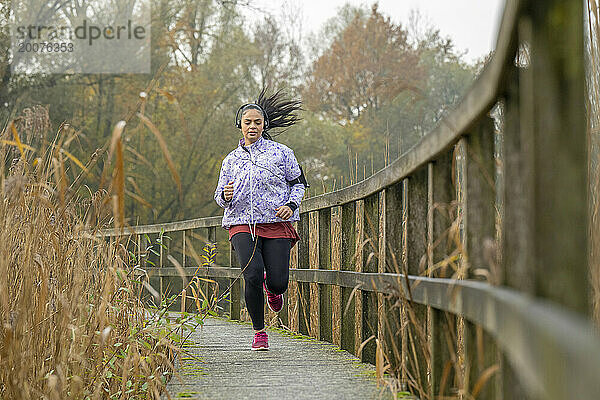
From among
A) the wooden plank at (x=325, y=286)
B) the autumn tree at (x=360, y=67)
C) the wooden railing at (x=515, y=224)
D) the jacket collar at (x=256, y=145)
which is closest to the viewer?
the wooden railing at (x=515, y=224)

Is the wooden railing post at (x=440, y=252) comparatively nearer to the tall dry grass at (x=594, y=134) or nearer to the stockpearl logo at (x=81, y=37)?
the tall dry grass at (x=594, y=134)

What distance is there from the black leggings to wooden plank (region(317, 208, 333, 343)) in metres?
0.48

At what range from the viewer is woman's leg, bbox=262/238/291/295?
235 inches

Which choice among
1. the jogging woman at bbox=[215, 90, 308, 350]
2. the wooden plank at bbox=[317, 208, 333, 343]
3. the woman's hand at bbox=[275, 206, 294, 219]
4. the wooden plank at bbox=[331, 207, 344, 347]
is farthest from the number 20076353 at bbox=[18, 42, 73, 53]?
the woman's hand at bbox=[275, 206, 294, 219]

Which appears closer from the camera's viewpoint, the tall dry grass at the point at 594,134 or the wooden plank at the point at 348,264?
the tall dry grass at the point at 594,134

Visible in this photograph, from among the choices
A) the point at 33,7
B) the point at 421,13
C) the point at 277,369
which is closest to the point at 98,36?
the point at 33,7

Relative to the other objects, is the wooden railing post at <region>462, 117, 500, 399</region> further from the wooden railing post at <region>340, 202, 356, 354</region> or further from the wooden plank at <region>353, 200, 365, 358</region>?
the wooden railing post at <region>340, 202, 356, 354</region>

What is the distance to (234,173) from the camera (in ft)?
19.9

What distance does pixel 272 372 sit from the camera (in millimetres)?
4797

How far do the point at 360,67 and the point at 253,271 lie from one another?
25229mm

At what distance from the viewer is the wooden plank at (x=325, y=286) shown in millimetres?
6414

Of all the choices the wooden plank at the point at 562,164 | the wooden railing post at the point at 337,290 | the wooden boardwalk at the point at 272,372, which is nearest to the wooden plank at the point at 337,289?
the wooden railing post at the point at 337,290

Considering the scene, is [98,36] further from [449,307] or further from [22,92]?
[449,307]

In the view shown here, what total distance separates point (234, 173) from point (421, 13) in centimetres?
2576
